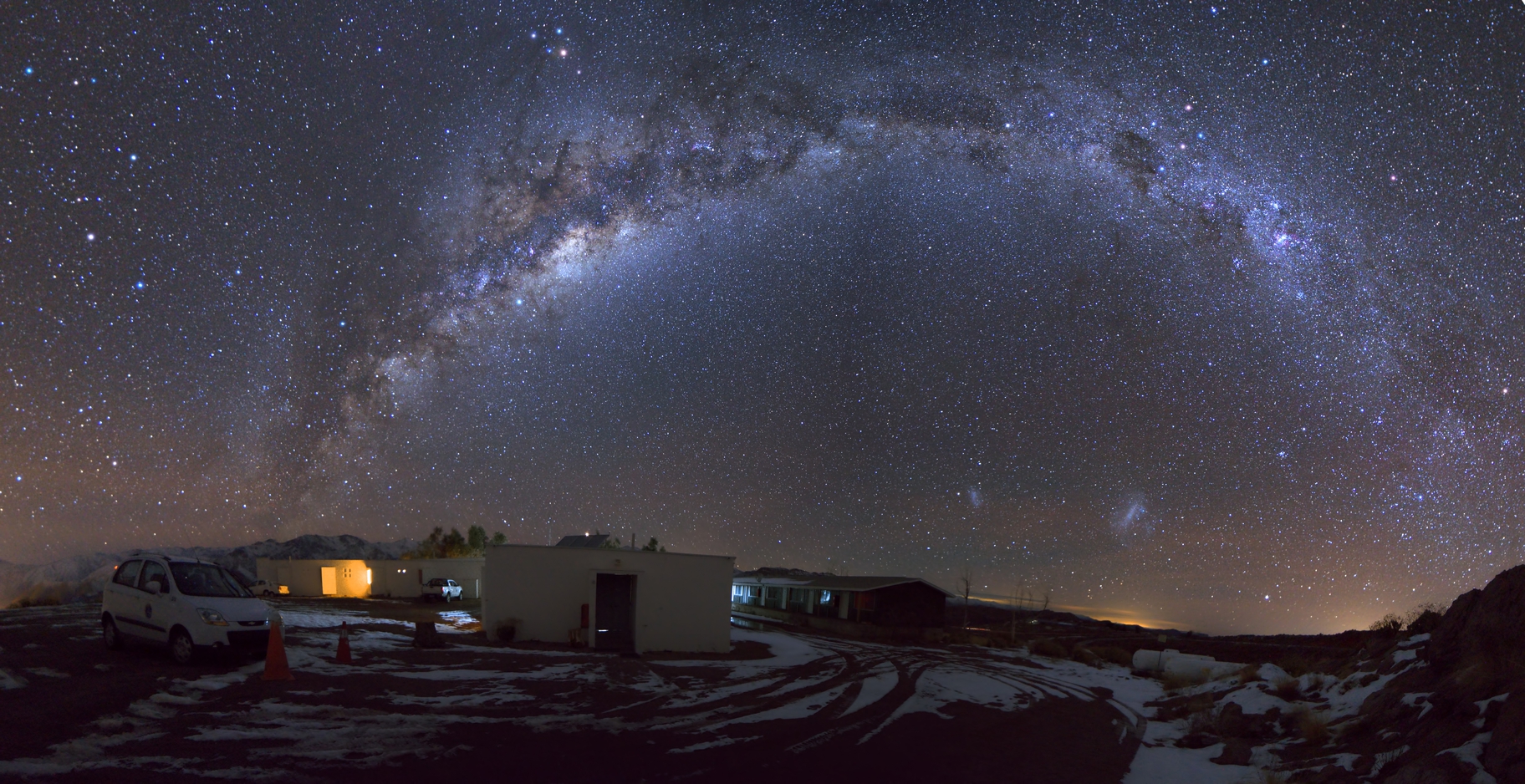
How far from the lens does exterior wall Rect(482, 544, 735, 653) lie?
23688mm

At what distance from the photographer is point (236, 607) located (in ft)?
44.2

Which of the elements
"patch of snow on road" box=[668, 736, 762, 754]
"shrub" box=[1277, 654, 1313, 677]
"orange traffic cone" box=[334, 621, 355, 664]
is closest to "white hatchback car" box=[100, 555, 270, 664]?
"orange traffic cone" box=[334, 621, 355, 664]

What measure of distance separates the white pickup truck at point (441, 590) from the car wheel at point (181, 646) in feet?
111

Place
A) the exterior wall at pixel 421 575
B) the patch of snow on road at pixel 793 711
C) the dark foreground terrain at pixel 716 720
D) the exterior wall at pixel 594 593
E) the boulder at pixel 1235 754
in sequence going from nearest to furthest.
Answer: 1. the dark foreground terrain at pixel 716 720
2. the boulder at pixel 1235 754
3. the patch of snow on road at pixel 793 711
4. the exterior wall at pixel 594 593
5. the exterior wall at pixel 421 575

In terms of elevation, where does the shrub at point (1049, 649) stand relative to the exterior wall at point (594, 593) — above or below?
below

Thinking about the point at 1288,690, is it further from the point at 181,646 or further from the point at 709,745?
the point at 181,646

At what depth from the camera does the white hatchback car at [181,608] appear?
13016mm

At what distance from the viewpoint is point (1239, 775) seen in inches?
415

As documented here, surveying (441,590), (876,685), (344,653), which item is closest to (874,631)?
(876,685)

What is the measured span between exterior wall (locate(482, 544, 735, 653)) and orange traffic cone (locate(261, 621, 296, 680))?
9816 mm

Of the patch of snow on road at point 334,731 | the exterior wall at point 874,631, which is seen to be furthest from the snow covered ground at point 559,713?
the exterior wall at point 874,631

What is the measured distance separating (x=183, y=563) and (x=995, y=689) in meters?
19.2

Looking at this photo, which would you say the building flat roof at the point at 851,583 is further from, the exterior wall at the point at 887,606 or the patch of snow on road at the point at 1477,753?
the patch of snow on road at the point at 1477,753

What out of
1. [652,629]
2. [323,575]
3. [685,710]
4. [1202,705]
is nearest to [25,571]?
[323,575]
